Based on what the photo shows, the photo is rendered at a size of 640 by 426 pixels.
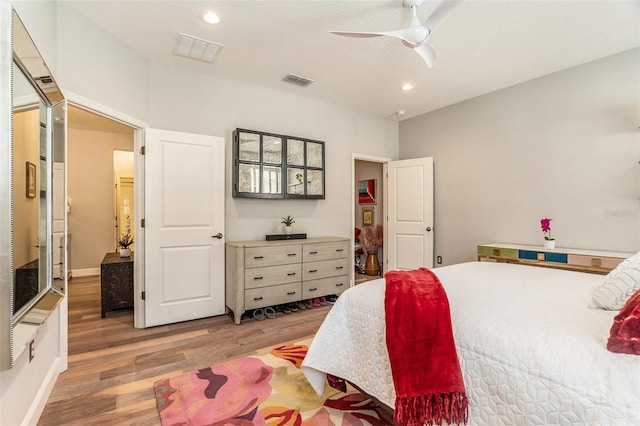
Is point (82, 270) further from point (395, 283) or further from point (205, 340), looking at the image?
point (395, 283)

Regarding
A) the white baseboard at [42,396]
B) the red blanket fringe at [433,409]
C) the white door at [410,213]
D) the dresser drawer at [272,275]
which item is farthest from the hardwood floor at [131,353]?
the white door at [410,213]

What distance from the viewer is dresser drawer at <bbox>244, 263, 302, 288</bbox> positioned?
326 centimetres

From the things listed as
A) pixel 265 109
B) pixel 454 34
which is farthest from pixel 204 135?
pixel 454 34

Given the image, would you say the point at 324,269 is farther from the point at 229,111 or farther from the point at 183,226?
the point at 229,111

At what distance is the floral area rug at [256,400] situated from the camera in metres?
1.68

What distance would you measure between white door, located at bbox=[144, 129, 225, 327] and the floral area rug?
119 centimetres

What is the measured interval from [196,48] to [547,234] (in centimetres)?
427

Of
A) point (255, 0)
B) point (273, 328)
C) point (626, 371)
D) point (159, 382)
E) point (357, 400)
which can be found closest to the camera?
point (626, 371)

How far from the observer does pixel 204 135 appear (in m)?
3.38

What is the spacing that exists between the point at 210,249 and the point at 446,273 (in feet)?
8.05

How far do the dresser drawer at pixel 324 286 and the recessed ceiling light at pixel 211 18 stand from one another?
2.78 metres

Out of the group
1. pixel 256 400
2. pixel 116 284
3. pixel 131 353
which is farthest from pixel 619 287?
pixel 116 284

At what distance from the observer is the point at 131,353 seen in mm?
2523

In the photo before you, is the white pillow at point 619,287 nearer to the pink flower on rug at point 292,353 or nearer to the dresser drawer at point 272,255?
the pink flower on rug at point 292,353
